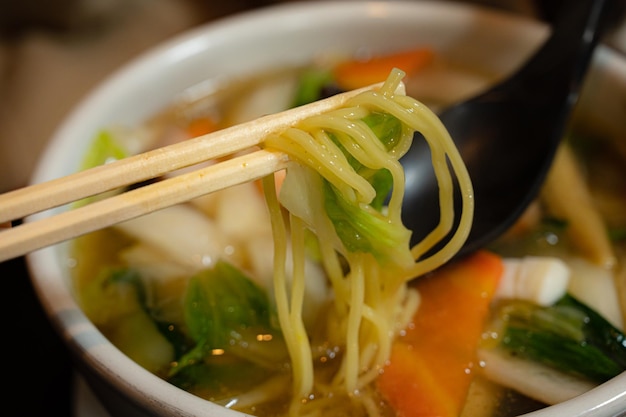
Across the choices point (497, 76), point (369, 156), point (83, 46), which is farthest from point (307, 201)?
point (83, 46)

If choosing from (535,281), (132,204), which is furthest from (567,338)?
(132,204)

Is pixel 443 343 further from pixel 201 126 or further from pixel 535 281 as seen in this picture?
pixel 201 126

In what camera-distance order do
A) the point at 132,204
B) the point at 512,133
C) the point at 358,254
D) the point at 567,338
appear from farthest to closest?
1. the point at 512,133
2. the point at 567,338
3. the point at 358,254
4. the point at 132,204

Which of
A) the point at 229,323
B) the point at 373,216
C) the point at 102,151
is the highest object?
the point at 373,216

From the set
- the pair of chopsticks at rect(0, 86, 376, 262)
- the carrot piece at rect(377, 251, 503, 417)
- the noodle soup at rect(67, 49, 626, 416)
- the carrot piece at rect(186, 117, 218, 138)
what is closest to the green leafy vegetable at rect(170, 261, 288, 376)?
the noodle soup at rect(67, 49, 626, 416)

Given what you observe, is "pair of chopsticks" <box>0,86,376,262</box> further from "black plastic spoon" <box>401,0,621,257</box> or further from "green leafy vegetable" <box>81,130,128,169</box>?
"green leafy vegetable" <box>81,130,128,169</box>

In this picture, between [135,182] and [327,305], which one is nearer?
[135,182]
